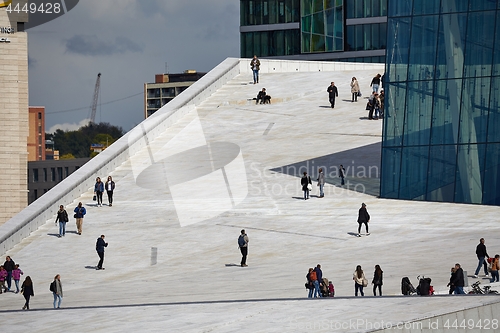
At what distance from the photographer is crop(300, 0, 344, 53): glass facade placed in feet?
269

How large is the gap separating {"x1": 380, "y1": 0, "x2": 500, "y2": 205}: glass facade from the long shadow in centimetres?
108

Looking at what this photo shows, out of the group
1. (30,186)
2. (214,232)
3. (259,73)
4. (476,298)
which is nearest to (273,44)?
(259,73)

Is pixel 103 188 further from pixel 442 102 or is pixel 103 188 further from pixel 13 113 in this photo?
pixel 13 113

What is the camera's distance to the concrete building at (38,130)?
171 metres

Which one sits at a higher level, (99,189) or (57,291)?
(99,189)

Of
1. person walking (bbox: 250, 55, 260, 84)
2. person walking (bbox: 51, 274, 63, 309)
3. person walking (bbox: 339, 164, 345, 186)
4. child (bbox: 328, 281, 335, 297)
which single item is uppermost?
person walking (bbox: 250, 55, 260, 84)

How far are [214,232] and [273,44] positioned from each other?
186 ft

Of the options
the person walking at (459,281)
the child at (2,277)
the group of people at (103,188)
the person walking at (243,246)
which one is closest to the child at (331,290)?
the person walking at (459,281)

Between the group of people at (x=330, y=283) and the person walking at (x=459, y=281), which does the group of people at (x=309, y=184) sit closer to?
the group of people at (x=330, y=283)

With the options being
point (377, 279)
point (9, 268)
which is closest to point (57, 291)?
point (9, 268)

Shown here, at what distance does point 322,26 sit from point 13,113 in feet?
85.3

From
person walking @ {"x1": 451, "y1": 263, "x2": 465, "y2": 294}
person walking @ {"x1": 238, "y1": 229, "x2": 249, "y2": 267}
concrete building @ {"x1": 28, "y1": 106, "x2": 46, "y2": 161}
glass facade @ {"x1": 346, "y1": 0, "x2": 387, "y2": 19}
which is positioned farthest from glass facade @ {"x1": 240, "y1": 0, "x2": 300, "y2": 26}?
concrete building @ {"x1": 28, "y1": 106, "x2": 46, "y2": 161}

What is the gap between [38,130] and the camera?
184m

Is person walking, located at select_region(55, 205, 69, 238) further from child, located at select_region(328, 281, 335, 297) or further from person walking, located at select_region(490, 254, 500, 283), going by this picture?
person walking, located at select_region(490, 254, 500, 283)
